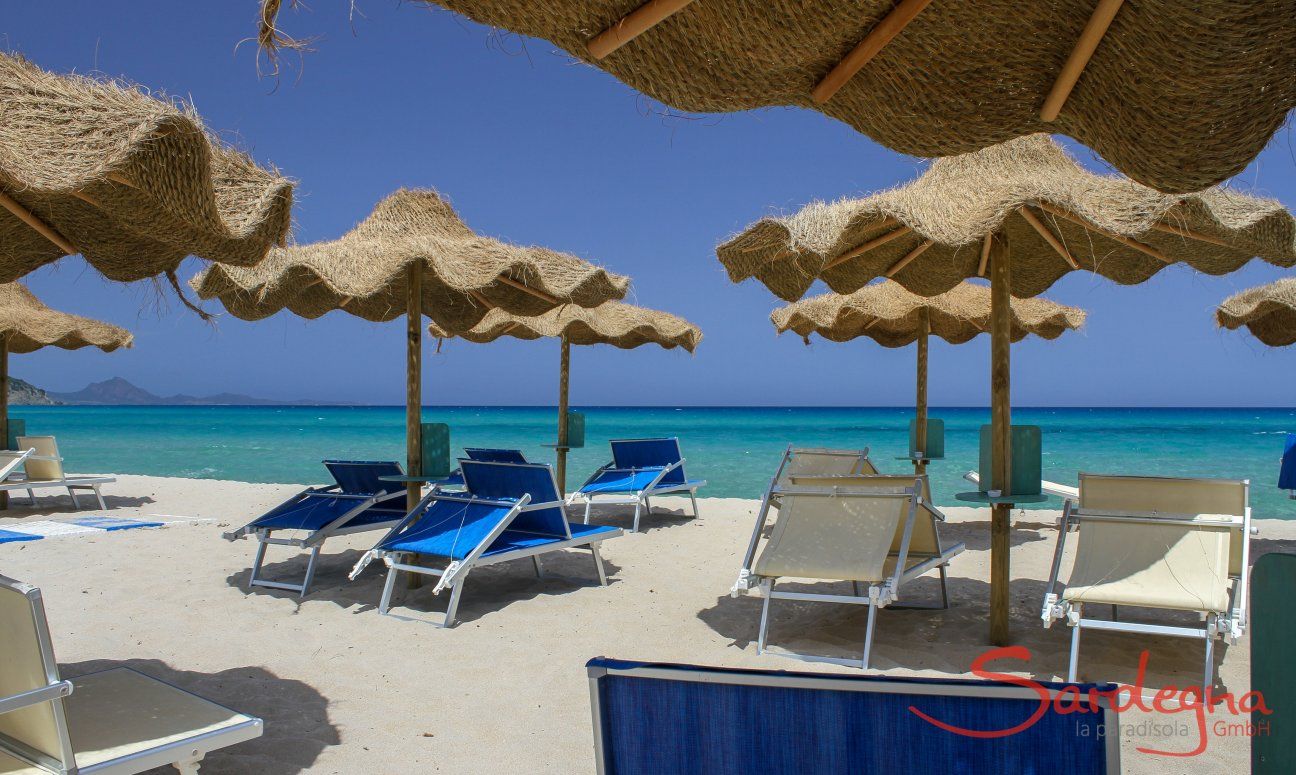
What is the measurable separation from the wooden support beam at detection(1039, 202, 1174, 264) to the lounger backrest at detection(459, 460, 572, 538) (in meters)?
3.03

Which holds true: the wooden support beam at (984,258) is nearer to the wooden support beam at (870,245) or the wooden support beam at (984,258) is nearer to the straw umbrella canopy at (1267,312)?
the wooden support beam at (870,245)

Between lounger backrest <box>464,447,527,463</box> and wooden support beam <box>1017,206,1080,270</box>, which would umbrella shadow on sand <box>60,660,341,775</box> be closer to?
lounger backrest <box>464,447,527,463</box>

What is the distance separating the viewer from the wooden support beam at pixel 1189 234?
358cm

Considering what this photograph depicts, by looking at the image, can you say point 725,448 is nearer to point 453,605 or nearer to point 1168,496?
point 453,605

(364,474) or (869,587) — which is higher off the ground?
(364,474)

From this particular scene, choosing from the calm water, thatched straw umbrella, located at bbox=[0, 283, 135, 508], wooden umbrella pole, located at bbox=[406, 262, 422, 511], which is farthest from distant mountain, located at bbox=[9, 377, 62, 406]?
wooden umbrella pole, located at bbox=[406, 262, 422, 511]

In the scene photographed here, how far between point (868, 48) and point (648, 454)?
714 cm

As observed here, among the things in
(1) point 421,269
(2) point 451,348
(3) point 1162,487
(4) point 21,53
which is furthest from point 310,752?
(2) point 451,348

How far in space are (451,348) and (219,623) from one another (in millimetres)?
4606

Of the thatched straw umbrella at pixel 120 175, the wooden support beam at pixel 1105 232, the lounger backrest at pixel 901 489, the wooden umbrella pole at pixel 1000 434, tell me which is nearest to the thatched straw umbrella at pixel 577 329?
the lounger backrest at pixel 901 489

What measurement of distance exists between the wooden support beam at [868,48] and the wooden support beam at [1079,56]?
33 centimetres

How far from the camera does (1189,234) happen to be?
362 centimetres

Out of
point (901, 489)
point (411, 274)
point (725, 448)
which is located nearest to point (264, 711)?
point (411, 274)

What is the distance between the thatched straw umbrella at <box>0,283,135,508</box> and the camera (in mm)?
8867
